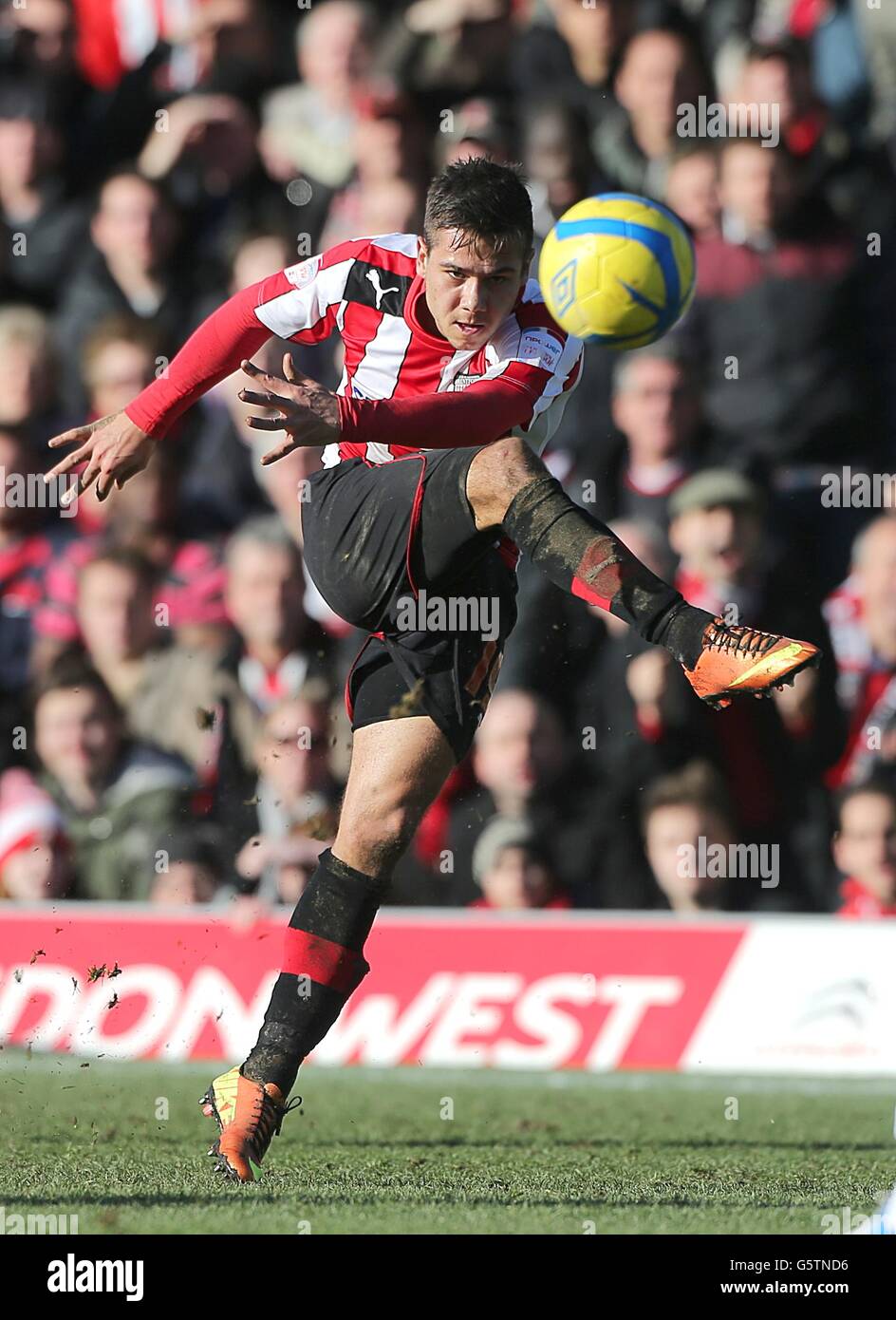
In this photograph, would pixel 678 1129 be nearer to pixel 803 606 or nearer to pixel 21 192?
pixel 803 606

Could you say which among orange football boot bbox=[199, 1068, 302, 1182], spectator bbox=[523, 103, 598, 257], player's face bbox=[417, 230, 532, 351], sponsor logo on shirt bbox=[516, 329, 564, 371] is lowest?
orange football boot bbox=[199, 1068, 302, 1182]

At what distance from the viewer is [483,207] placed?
15.5ft

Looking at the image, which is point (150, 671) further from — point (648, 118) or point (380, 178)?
point (648, 118)

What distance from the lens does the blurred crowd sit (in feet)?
25.8

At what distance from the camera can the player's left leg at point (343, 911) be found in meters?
4.85

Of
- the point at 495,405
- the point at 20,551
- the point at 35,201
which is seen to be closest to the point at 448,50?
the point at 35,201

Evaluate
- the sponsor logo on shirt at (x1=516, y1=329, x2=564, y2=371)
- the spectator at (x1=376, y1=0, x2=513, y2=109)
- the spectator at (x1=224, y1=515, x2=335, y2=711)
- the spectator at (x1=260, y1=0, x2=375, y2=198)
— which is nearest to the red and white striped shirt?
the sponsor logo on shirt at (x1=516, y1=329, x2=564, y2=371)

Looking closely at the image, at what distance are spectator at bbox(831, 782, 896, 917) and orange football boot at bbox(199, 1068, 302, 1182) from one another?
3653 millimetres

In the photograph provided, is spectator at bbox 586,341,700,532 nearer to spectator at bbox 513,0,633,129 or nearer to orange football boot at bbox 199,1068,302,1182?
spectator at bbox 513,0,633,129

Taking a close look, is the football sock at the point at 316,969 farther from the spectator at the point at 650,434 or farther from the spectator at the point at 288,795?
the spectator at the point at 650,434

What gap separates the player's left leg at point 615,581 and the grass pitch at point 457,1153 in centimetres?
144

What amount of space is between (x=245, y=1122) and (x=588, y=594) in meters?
1.73

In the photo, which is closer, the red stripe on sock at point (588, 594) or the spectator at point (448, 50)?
the red stripe on sock at point (588, 594)

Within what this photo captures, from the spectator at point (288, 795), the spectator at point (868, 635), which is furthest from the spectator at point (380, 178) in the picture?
the spectator at point (868, 635)
